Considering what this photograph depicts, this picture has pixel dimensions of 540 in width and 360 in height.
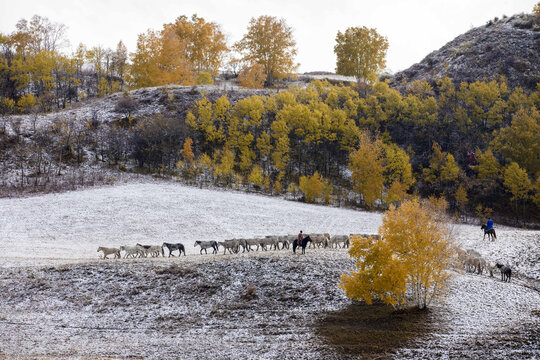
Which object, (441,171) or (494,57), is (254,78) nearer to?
(441,171)

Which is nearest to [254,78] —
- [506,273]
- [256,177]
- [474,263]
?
[256,177]

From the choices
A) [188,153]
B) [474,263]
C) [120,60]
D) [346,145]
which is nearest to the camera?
[474,263]

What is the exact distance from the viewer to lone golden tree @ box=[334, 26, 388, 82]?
97500 millimetres

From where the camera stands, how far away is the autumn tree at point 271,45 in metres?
98.4

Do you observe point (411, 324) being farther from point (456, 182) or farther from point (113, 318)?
point (456, 182)

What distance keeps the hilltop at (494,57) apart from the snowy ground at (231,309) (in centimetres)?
6547

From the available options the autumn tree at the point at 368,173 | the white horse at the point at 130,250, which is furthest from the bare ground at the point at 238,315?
the autumn tree at the point at 368,173

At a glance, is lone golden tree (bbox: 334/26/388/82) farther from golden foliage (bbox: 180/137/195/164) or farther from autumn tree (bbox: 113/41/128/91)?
autumn tree (bbox: 113/41/128/91)

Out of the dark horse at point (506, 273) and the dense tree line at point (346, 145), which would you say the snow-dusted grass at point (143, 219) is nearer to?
the dense tree line at point (346, 145)

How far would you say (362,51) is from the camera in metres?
98.9

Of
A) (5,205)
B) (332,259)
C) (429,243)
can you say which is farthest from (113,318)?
(5,205)

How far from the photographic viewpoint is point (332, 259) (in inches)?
998

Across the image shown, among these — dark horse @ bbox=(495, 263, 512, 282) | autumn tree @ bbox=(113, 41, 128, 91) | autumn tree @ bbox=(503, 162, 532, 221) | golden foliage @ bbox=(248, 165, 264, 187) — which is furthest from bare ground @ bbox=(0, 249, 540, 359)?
autumn tree @ bbox=(113, 41, 128, 91)

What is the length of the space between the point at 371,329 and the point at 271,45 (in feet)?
303
